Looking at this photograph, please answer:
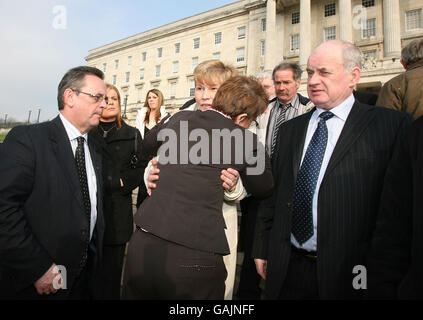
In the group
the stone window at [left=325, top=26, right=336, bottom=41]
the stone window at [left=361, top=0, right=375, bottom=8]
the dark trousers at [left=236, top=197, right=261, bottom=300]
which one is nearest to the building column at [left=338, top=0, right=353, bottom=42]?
the stone window at [left=325, top=26, right=336, bottom=41]

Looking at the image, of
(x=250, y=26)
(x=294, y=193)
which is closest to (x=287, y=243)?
(x=294, y=193)

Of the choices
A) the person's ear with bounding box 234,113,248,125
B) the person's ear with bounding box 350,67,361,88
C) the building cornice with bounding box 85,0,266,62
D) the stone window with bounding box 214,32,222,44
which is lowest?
the person's ear with bounding box 234,113,248,125

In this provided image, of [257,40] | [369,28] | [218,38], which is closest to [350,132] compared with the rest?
[369,28]

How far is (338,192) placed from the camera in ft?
6.14

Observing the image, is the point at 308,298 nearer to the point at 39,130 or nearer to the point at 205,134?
the point at 205,134

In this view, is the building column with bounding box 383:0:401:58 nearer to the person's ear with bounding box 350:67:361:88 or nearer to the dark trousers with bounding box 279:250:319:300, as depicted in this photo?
the person's ear with bounding box 350:67:361:88

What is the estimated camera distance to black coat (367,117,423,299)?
1242 millimetres

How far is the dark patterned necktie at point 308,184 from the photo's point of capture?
2.05m

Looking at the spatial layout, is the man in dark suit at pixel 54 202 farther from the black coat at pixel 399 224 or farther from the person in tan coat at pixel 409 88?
the person in tan coat at pixel 409 88

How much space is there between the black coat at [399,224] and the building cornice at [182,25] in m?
40.0

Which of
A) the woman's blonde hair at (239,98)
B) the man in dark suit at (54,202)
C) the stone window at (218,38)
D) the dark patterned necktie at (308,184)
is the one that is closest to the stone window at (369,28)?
the stone window at (218,38)

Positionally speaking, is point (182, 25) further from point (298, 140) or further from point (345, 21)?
point (298, 140)

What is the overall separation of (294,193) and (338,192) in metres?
0.39

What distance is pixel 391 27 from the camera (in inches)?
1062
